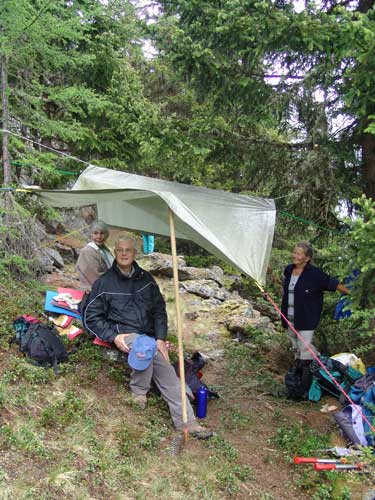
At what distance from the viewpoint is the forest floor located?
11.5ft

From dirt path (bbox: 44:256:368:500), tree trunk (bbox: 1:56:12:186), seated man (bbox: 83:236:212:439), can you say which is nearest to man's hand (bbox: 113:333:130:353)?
seated man (bbox: 83:236:212:439)

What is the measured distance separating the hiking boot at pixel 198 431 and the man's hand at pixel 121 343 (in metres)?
1.02

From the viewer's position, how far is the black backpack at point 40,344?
485cm

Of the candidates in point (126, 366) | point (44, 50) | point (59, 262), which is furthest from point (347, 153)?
point (59, 262)

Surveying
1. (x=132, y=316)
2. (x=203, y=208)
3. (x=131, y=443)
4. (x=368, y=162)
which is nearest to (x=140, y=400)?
(x=131, y=443)

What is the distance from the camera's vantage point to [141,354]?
14.9ft

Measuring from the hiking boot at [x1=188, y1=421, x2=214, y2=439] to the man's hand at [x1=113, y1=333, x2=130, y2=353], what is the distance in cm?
102

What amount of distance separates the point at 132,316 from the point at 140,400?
92cm

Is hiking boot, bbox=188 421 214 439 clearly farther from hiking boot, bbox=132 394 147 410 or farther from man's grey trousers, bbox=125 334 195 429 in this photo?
hiking boot, bbox=132 394 147 410

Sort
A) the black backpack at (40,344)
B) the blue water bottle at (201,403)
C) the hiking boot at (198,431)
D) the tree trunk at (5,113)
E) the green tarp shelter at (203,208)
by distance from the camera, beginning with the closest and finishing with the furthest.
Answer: the hiking boot at (198,431) → the green tarp shelter at (203,208) → the black backpack at (40,344) → the blue water bottle at (201,403) → the tree trunk at (5,113)

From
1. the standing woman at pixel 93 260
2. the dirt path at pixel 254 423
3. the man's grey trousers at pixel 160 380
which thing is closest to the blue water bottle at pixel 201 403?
the dirt path at pixel 254 423

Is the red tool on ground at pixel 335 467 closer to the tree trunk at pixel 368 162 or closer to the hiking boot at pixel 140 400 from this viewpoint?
the hiking boot at pixel 140 400

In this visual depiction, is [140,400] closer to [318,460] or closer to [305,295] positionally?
[318,460]

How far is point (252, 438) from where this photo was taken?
15.5ft
